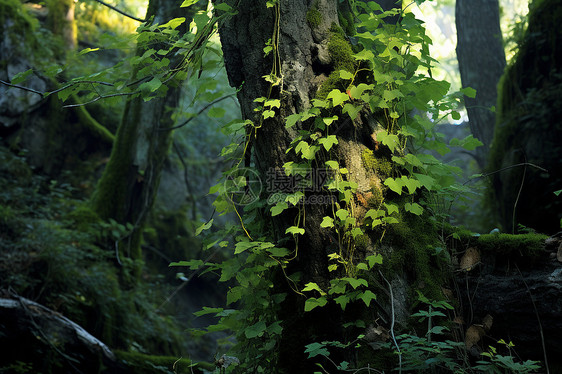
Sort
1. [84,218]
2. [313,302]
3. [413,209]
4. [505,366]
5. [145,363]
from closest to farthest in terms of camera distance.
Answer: [505,366], [313,302], [413,209], [145,363], [84,218]

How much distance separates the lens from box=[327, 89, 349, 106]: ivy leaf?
235 cm

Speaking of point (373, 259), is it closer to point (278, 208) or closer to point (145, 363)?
point (278, 208)

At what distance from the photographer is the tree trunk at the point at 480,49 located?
7801mm

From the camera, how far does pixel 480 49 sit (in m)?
7.89

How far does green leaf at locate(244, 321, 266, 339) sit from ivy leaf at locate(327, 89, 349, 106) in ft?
4.27

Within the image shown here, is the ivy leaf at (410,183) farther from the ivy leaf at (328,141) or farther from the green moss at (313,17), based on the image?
the green moss at (313,17)

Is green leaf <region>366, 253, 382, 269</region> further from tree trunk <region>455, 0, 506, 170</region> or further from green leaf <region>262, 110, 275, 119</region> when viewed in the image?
tree trunk <region>455, 0, 506, 170</region>

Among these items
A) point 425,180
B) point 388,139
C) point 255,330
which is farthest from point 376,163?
point 255,330

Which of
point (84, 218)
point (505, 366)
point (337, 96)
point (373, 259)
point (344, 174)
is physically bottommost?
point (505, 366)

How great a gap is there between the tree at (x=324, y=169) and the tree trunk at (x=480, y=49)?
5786mm

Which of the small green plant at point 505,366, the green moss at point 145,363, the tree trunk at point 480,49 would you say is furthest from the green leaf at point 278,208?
the tree trunk at point 480,49

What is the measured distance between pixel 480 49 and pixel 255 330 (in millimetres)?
7345

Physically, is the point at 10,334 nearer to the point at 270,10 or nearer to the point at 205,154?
the point at 270,10

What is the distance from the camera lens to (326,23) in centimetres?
262
